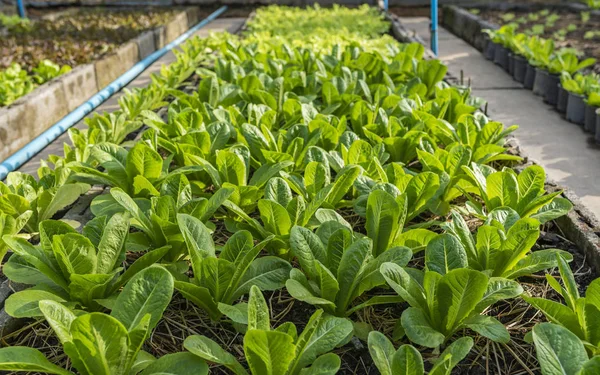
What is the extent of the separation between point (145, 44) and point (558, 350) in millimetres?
6391

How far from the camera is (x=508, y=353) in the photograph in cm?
154

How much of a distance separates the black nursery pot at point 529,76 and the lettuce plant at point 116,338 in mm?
4855

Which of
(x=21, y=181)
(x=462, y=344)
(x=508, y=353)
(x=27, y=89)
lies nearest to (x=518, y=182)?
(x=508, y=353)

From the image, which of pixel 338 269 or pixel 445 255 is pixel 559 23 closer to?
pixel 445 255

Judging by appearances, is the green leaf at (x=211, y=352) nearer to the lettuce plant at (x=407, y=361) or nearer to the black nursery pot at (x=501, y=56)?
the lettuce plant at (x=407, y=361)

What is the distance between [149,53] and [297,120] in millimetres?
4730

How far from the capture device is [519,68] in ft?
18.9

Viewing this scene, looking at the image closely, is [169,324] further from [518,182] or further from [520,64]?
[520,64]

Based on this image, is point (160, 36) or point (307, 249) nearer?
point (307, 249)

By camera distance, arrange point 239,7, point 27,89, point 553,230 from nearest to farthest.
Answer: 1. point 553,230
2. point 27,89
3. point 239,7

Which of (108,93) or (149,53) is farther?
(149,53)

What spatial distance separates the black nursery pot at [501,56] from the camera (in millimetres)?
6277

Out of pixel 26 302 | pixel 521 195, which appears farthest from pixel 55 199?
pixel 521 195

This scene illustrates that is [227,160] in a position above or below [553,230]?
above
